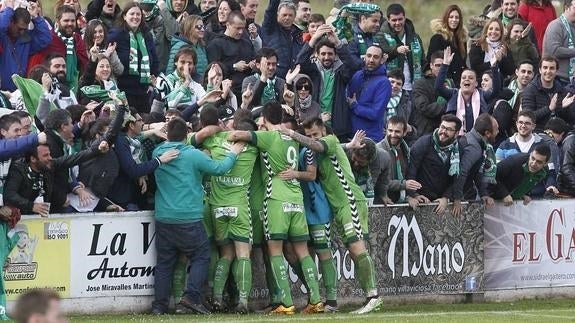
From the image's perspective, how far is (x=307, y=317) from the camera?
65.4 feet

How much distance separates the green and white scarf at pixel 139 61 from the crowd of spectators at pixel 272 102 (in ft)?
0.06

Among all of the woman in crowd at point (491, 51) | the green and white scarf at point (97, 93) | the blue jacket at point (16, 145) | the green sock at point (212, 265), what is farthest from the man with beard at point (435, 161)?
the blue jacket at point (16, 145)

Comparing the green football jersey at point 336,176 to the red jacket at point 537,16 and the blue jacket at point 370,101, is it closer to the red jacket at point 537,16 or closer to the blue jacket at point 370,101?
the blue jacket at point 370,101

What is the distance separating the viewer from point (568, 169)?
23938 mm

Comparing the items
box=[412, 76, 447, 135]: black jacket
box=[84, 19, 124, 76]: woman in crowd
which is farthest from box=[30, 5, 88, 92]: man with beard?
box=[412, 76, 447, 135]: black jacket

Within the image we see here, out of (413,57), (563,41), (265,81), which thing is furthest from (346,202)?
(563,41)

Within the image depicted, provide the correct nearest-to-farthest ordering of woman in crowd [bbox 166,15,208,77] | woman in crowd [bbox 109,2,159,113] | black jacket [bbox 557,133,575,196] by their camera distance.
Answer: woman in crowd [bbox 109,2,159,113] < woman in crowd [bbox 166,15,208,77] < black jacket [bbox 557,133,575,196]

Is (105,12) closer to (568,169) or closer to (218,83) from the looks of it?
(218,83)

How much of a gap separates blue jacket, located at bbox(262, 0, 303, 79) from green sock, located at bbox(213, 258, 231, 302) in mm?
4445

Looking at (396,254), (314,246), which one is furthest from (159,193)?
(396,254)

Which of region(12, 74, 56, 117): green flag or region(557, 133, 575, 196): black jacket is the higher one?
region(12, 74, 56, 117): green flag

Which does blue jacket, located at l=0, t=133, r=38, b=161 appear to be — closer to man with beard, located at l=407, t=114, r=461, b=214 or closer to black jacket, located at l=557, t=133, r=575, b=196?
man with beard, located at l=407, t=114, r=461, b=214

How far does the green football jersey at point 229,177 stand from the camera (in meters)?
20.5

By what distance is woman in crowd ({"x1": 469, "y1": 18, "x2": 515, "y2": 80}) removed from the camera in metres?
26.3
